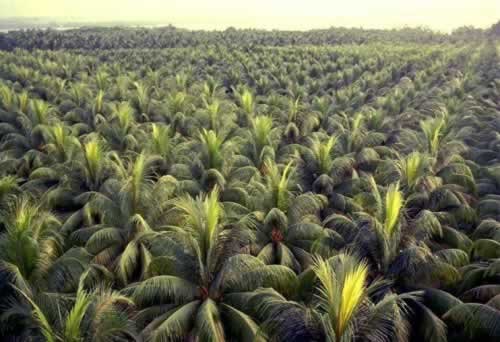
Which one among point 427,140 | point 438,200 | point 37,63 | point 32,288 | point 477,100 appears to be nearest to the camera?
point 32,288

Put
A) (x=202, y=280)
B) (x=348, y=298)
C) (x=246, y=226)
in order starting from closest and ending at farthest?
(x=348, y=298), (x=202, y=280), (x=246, y=226)

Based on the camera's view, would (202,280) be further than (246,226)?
No

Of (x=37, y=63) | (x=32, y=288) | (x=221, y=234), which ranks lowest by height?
(x=37, y=63)

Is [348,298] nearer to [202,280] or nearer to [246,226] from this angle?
[202,280]

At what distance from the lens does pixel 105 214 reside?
67.3 ft

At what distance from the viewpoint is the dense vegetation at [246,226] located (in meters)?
14.0

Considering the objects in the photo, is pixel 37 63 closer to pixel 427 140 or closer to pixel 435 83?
pixel 435 83

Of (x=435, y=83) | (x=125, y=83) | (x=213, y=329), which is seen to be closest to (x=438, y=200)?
(x=213, y=329)

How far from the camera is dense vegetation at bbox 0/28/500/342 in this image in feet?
45.9

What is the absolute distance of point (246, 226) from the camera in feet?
62.5

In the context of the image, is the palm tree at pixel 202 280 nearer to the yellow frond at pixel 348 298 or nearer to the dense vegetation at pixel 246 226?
the dense vegetation at pixel 246 226

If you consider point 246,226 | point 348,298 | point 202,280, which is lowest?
point 246,226

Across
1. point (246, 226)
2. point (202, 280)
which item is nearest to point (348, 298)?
point (202, 280)

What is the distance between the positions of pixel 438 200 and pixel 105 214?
585 inches
